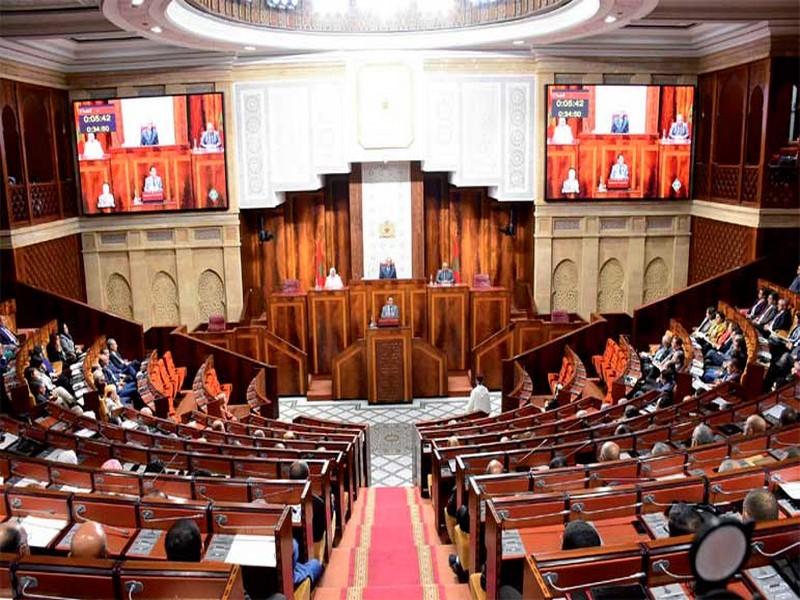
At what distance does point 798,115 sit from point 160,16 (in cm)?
969

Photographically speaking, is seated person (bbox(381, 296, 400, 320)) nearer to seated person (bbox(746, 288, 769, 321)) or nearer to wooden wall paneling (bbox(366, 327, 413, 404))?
wooden wall paneling (bbox(366, 327, 413, 404))

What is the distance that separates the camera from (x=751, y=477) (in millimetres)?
4598

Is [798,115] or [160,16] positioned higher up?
[160,16]

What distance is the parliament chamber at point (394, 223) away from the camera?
9367mm

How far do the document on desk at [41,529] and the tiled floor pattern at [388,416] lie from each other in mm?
5645

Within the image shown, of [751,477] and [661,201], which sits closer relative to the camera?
[751,477]

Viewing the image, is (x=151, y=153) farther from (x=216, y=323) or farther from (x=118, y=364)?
(x=118, y=364)

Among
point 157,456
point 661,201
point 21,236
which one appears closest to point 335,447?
point 157,456

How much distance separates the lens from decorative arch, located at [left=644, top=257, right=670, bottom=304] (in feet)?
47.6

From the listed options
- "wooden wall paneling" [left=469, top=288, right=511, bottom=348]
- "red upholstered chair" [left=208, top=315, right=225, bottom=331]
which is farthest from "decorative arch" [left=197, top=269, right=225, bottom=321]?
"wooden wall paneling" [left=469, top=288, right=511, bottom=348]

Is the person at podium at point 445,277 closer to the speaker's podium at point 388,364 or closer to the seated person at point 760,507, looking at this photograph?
the speaker's podium at point 388,364

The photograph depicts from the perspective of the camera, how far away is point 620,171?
13.9m

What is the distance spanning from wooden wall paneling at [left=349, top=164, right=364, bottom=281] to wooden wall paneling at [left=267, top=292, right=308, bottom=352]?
4.37 feet

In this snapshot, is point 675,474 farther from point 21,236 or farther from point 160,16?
point 21,236
